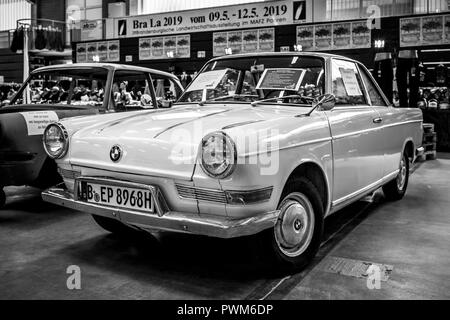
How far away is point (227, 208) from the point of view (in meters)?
2.43

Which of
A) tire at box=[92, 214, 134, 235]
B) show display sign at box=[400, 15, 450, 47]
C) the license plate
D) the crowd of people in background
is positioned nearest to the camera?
the license plate

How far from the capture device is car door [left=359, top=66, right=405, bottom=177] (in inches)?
158

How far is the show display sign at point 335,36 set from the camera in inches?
416

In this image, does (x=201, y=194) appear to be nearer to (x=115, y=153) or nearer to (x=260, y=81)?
(x=115, y=153)

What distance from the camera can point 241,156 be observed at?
2336 mm

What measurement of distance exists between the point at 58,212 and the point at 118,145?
2.07 m

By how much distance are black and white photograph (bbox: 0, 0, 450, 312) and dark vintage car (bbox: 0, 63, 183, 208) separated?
17 mm

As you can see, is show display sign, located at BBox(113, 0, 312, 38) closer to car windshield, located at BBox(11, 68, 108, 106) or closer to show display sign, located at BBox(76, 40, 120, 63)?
show display sign, located at BBox(76, 40, 120, 63)

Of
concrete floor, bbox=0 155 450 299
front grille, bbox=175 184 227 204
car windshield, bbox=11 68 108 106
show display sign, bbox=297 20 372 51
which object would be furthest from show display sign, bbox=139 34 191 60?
front grille, bbox=175 184 227 204

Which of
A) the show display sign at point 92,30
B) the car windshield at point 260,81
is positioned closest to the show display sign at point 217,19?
the show display sign at point 92,30

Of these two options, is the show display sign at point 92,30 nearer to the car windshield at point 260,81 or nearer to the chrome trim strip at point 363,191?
the car windshield at point 260,81

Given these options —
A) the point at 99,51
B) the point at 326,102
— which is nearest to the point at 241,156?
the point at 326,102

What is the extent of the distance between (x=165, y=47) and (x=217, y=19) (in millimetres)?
1692

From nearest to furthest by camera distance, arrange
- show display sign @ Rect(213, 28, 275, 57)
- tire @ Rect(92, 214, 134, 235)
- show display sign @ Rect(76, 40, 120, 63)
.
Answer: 1. tire @ Rect(92, 214, 134, 235)
2. show display sign @ Rect(213, 28, 275, 57)
3. show display sign @ Rect(76, 40, 120, 63)
